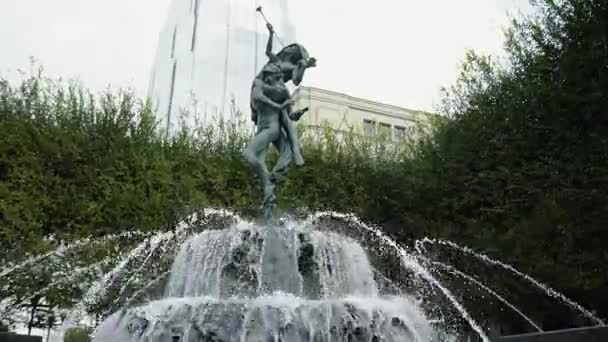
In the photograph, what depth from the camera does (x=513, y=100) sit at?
1436 centimetres

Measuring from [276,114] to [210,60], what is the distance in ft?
41.3

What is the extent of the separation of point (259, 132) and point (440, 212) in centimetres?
854

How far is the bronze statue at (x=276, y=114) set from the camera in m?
9.60

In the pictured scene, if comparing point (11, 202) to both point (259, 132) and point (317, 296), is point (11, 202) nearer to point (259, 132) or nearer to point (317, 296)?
point (259, 132)

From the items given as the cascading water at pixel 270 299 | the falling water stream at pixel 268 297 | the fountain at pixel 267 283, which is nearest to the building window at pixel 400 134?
the fountain at pixel 267 283

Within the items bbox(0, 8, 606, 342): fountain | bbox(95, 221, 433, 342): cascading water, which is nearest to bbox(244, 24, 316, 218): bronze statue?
bbox(0, 8, 606, 342): fountain

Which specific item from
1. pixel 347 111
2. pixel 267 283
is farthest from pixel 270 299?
pixel 347 111

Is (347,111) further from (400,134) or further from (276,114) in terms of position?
(276,114)

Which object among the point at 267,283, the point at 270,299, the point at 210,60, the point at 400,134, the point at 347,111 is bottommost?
the point at 270,299

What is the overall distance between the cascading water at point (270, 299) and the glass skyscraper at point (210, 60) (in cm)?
1281

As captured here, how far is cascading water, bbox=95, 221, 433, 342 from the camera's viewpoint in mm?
5500

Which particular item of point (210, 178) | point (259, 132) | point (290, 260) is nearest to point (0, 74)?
point (210, 178)

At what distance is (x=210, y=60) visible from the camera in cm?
2156

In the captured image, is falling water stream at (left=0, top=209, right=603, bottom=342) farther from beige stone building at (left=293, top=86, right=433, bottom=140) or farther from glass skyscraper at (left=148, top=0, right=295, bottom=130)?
beige stone building at (left=293, top=86, right=433, bottom=140)
